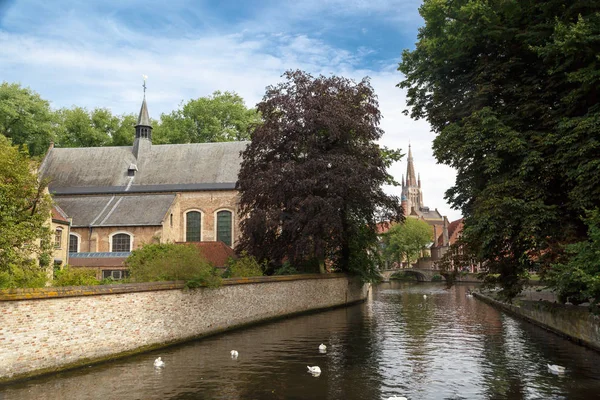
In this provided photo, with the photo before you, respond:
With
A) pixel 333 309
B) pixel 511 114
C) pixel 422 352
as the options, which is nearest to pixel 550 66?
pixel 511 114

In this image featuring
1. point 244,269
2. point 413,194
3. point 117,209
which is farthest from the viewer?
point 413,194

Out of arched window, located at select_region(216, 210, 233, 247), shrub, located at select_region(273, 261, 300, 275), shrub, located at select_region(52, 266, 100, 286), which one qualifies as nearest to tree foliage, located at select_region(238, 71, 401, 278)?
shrub, located at select_region(273, 261, 300, 275)

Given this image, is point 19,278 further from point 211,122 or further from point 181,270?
point 211,122

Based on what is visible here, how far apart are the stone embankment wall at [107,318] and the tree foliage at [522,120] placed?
937cm

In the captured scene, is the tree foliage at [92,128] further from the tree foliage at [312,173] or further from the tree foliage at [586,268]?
the tree foliage at [586,268]

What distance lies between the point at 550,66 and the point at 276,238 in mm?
16100

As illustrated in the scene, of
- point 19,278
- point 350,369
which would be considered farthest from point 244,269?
point 19,278

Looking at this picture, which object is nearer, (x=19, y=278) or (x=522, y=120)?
(x=19, y=278)

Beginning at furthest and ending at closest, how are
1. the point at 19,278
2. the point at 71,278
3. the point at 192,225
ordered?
the point at 192,225 < the point at 71,278 < the point at 19,278

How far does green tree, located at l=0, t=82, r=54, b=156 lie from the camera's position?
44500 millimetres

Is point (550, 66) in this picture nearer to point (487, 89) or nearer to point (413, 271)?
point (487, 89)

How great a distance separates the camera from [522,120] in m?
16.8

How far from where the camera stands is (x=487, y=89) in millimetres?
16734

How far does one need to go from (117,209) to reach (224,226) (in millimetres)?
8679
